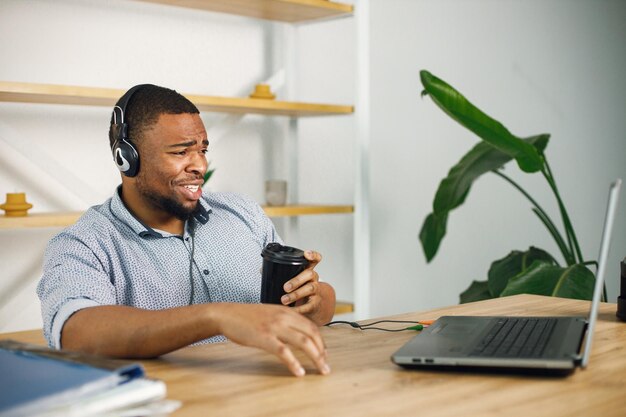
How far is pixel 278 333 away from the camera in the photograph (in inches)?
44.1

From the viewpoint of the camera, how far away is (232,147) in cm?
336

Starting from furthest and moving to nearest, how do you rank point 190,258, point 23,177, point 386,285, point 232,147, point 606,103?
point 606,103, point 386,285, point 232,147, point 23,177, point 190,258

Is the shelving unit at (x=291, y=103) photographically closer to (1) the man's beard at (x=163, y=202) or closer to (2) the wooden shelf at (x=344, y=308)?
(2) the wooden shelf at (x=344, y=308)

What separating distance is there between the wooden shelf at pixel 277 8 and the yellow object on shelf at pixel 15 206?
0.83m

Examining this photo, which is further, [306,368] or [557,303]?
[557,303]

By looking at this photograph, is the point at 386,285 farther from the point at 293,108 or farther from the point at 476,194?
the point at 293,108

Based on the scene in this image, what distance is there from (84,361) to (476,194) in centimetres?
337

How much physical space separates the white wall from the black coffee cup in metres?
1.60

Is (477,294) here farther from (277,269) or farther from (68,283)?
(68,283)

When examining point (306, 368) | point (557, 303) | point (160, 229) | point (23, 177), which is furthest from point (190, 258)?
point (23, 177)

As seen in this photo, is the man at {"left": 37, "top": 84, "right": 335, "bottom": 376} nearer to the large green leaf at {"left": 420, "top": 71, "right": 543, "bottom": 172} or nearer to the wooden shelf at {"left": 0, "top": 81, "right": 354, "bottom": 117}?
the wooden shelf at {"left": 0, "top": 81, "right": 354, "bottom": 117}

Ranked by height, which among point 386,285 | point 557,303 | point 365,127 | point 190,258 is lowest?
point 386,285

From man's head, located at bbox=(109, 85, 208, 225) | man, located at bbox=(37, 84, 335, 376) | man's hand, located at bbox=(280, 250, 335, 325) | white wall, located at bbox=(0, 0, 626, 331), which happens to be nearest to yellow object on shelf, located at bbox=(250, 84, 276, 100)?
white wall, located at bbox=(0, 0, 626, 331)

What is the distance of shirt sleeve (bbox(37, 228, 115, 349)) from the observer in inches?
53.4
